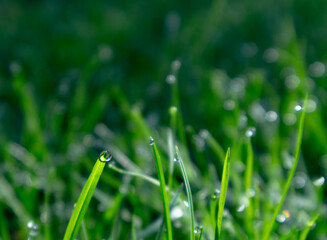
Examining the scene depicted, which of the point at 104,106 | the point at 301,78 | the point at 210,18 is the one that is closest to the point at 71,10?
the point at 210,18

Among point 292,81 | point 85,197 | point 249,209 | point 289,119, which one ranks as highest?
point 292,81

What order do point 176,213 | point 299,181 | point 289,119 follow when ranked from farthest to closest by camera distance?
point 289,119, point 299,181, point 176,213

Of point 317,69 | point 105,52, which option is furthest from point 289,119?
point 105,52

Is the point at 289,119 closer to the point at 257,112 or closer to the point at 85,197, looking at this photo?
the point at 257,112

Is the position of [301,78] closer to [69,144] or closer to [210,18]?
[210,18]

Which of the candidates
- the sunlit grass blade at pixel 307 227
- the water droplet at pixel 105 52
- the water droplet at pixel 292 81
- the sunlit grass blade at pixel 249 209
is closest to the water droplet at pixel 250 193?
the sunlit grass blade at pixel 249 209

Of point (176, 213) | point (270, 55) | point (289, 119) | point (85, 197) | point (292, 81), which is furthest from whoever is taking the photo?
point (270, 55)

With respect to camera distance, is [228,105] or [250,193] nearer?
[250,193]

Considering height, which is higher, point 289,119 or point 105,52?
point 105,52
